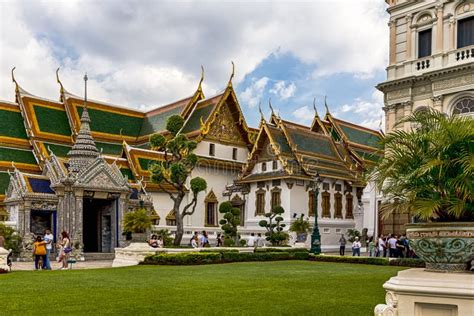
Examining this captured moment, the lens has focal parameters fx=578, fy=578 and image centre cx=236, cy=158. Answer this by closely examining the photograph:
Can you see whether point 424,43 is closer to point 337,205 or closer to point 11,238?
point 337,205

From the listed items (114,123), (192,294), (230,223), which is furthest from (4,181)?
(192,294)

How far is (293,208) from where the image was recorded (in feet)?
112

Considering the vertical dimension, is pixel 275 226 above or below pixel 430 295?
below

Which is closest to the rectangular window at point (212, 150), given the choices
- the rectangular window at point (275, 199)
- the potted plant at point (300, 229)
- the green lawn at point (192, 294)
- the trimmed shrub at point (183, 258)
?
the rectangular window at point (275, 199)

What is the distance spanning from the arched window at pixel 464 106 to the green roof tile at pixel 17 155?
23.2 metres

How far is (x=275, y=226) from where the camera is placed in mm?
32562

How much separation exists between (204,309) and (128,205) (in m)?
19.2

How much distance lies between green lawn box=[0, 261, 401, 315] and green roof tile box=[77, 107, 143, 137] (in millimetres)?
25811

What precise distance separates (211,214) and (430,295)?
33.0 meters

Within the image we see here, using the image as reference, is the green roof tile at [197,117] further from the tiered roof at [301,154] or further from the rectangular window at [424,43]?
the rectangular window at [424,43]

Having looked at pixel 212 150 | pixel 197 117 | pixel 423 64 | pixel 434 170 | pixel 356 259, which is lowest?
pixel 356 259

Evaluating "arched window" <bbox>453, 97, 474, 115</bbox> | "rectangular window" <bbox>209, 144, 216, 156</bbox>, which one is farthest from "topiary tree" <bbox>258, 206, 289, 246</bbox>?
"arched window" <bbox>453, 97, 474, 115</bbox>

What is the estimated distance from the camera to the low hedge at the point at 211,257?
62.4ft

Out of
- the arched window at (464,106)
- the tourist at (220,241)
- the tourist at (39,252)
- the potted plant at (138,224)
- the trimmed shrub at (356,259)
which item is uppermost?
the arched window at (464,106)
